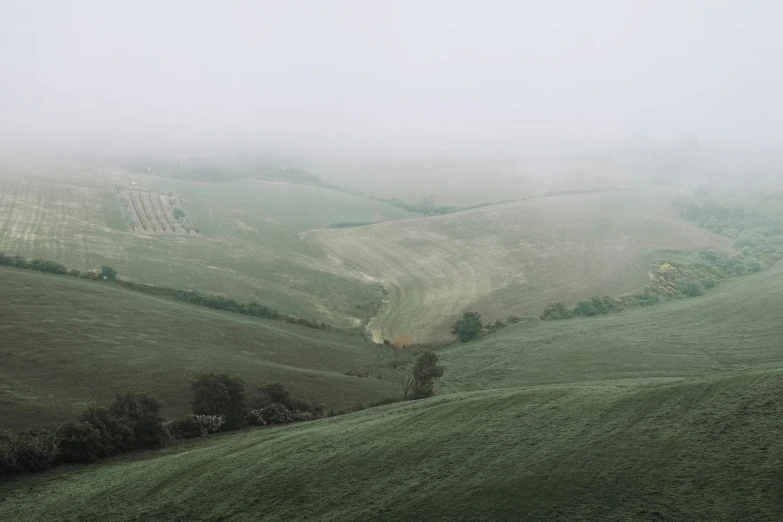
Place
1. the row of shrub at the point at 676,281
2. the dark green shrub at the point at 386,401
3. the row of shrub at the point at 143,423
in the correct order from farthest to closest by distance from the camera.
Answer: the row of shrub at the point at 676,281
the dark green shrub at the point at 386,401
the row of shrub at the point at 143,423

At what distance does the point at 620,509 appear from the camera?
78.0ft

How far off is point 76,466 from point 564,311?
209 ft

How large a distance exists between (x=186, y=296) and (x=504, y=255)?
57.9 m

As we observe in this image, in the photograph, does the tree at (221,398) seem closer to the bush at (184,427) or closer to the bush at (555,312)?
the bush at (184,427)

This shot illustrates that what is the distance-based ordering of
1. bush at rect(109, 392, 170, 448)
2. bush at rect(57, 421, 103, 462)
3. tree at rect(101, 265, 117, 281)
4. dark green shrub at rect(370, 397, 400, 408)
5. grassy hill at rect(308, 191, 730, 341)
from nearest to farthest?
1. bush at rect(57, 421, 103, 462)
2. bush at rect(109, 392, 170, 448)
3. dark green shrub at rect(370, 397, 400, 408)
4. tree at rect(101, 265, 117, 281)
5. grassy hill at rect(308, 191, 730, 341)

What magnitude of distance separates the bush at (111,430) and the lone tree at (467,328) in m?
44.9

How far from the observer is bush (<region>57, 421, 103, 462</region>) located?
124ft

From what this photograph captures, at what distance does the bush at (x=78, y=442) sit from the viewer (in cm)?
3791

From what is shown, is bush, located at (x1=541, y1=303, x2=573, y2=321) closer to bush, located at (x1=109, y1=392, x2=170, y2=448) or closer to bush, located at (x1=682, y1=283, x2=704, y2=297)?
bush, located at (x1=682, y1=283, x2=704, y2=297)

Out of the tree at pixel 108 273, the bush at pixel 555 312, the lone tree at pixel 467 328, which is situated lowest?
the lone tree at pixel 467 328

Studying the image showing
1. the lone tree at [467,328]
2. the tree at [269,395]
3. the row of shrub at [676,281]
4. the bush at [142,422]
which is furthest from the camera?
the row of shrub at [676,281]

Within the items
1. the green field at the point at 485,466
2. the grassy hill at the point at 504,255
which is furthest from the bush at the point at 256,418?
the grassy hill at the point at 504,255

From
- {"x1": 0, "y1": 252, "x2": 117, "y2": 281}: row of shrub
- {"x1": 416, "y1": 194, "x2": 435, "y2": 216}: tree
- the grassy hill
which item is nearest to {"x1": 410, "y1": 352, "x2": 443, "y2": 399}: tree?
the grassy hill

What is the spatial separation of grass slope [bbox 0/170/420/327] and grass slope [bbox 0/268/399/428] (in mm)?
13911
